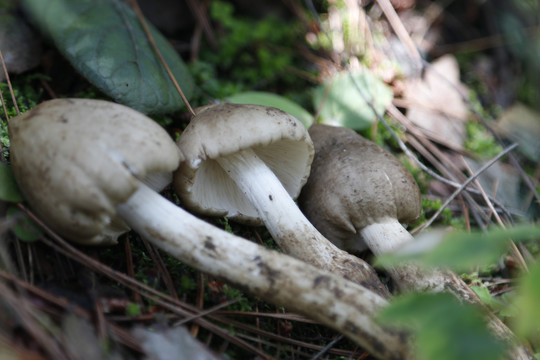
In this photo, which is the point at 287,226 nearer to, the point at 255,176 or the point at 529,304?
the point at 255,176

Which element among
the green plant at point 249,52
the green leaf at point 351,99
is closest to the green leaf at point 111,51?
the green plant at point 249,52

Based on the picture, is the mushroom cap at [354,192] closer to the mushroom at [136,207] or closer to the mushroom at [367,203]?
the mushroom at [367,203]

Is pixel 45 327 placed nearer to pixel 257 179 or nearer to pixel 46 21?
pixel 257 179

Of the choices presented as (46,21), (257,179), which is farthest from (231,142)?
(46,21)

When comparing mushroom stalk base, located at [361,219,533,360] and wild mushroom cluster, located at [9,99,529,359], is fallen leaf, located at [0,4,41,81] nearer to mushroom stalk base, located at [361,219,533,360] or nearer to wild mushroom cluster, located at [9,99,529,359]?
wild mushroom cluster, located at [9,99,529,359]

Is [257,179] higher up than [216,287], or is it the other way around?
[257,179]

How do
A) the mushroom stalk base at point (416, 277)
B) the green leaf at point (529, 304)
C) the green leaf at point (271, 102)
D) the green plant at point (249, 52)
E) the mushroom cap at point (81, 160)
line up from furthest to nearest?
the green plant at point (249, 52) → the green leaf at point (271, 102) → the mushroom stalk base at point (416, 277) → the mushroom cap at point (81, 160) → the green leaf at point (529, 304)

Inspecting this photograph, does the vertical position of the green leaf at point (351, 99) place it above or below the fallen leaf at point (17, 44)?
below

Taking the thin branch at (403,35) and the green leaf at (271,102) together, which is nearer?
the green leaf at (271,102)
